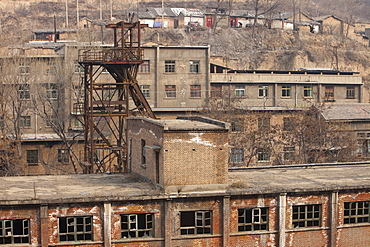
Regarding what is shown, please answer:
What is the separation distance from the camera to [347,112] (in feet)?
162

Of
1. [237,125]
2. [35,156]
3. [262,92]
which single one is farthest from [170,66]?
→ [35,156]

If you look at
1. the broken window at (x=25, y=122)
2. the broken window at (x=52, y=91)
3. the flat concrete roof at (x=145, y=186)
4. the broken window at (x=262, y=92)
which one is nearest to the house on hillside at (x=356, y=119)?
the broken window at (x=262, y=92)

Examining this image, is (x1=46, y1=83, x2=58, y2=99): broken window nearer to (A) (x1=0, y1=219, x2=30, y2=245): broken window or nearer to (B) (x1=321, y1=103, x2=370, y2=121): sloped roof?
(B) (x1=321, y1=103, x2=370, y2=121): sloped roof

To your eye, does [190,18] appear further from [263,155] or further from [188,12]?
[263,155]

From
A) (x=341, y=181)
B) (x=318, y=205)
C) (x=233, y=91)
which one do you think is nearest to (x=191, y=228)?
(x=318, y=205)

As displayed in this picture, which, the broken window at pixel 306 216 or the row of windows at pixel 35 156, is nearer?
the broken window at pixel 306 216

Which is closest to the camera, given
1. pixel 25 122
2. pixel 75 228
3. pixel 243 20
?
pixel 75 228

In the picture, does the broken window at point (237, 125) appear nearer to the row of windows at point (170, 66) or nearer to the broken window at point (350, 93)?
the row of windows at point (170, 66)

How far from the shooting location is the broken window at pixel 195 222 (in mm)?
22297

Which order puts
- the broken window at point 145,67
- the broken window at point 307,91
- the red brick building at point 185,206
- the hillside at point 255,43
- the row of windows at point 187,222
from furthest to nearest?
the hillside at point 255,43
the broken window at point 307,91
the broken window at point 145,67
the red brick building at point 185,206
the row of windows at point 187,222

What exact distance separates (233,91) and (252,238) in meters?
33.7

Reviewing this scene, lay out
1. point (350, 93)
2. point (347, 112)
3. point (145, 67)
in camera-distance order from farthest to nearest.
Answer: point (350, 93), point (145, 67), point (347, 112)

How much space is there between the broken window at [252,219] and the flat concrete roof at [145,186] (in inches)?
31.9

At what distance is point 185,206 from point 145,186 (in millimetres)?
2269
